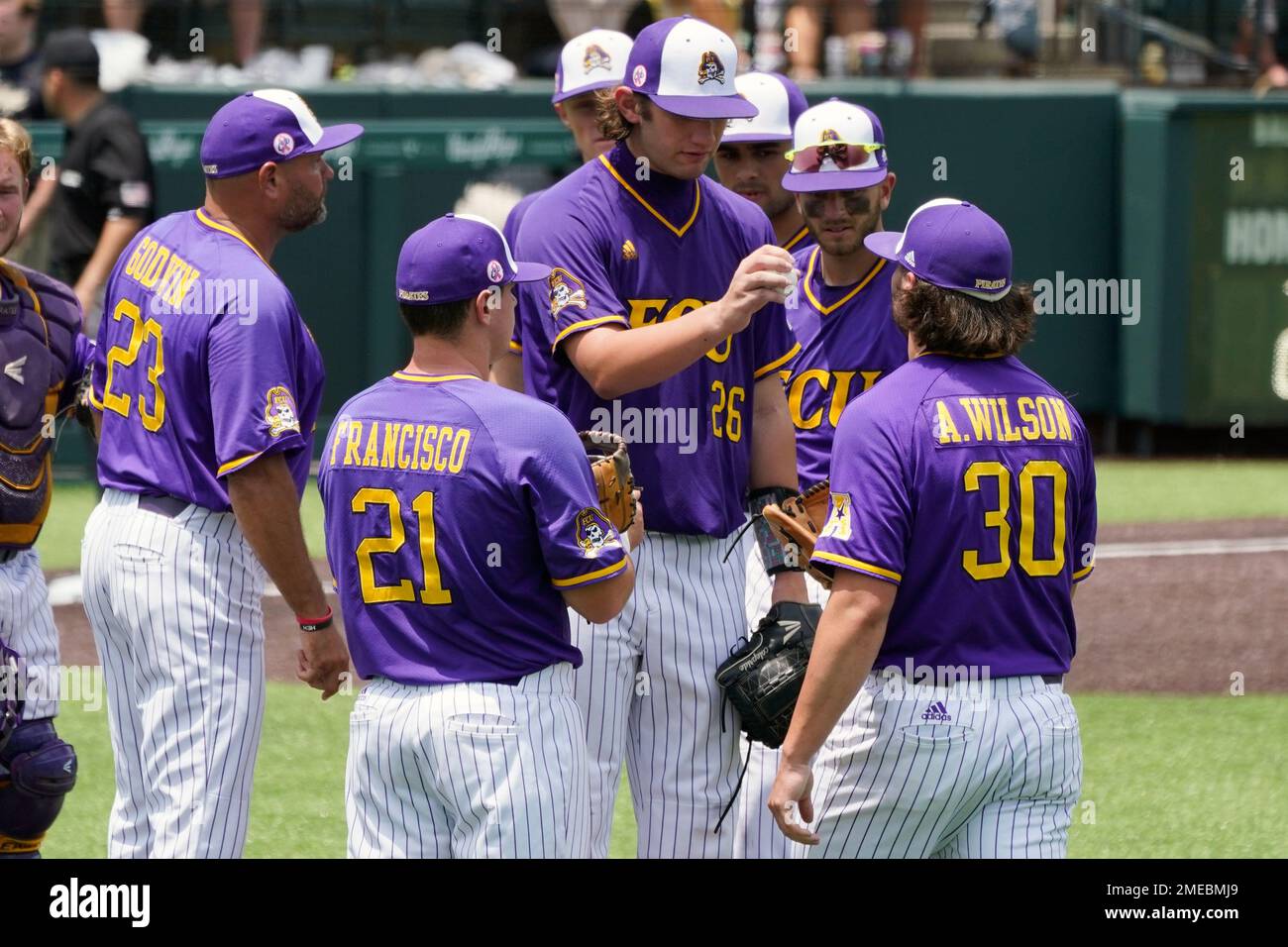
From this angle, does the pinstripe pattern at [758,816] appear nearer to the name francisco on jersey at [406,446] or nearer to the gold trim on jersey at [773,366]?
the gold trim on jersey at [773,366]

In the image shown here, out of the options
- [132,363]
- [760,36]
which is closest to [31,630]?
[132,363]

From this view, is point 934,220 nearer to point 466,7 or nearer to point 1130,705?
point 1130,705

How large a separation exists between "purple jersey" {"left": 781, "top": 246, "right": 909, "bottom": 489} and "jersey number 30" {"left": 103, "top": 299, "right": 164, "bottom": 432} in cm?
163

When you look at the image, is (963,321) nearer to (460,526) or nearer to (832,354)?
(460,526)

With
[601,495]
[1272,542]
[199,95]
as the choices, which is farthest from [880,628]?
[199,95]

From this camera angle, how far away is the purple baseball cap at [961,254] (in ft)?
12.1

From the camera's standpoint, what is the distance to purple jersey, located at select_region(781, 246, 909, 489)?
490 centimetres

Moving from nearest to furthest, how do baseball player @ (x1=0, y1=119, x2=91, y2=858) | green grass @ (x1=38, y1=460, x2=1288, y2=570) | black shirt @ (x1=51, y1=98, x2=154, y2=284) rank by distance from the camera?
baseball player @ (x1=0, y1=119, x2=91, y2=858), black shirt @ (x1=51, y1=98, x2=154, y2=284), green grass @ (x1=38, y1=460, x2=1288, y2=570)

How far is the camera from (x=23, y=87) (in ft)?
37.6

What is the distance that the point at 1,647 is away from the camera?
14.1 feet

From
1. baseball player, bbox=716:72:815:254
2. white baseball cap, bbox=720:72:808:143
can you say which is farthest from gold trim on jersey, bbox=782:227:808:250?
white baseball cap, bbox=720:72:808:143

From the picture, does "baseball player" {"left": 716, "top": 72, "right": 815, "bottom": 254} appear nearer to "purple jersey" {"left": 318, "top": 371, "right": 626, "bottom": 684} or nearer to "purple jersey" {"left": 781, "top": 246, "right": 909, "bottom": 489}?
"purple jersey" {"left": 781, "top": 246, "right": 909, "bottom": 489}

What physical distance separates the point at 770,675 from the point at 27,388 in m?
1.83

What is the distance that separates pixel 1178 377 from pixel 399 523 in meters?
9.69
